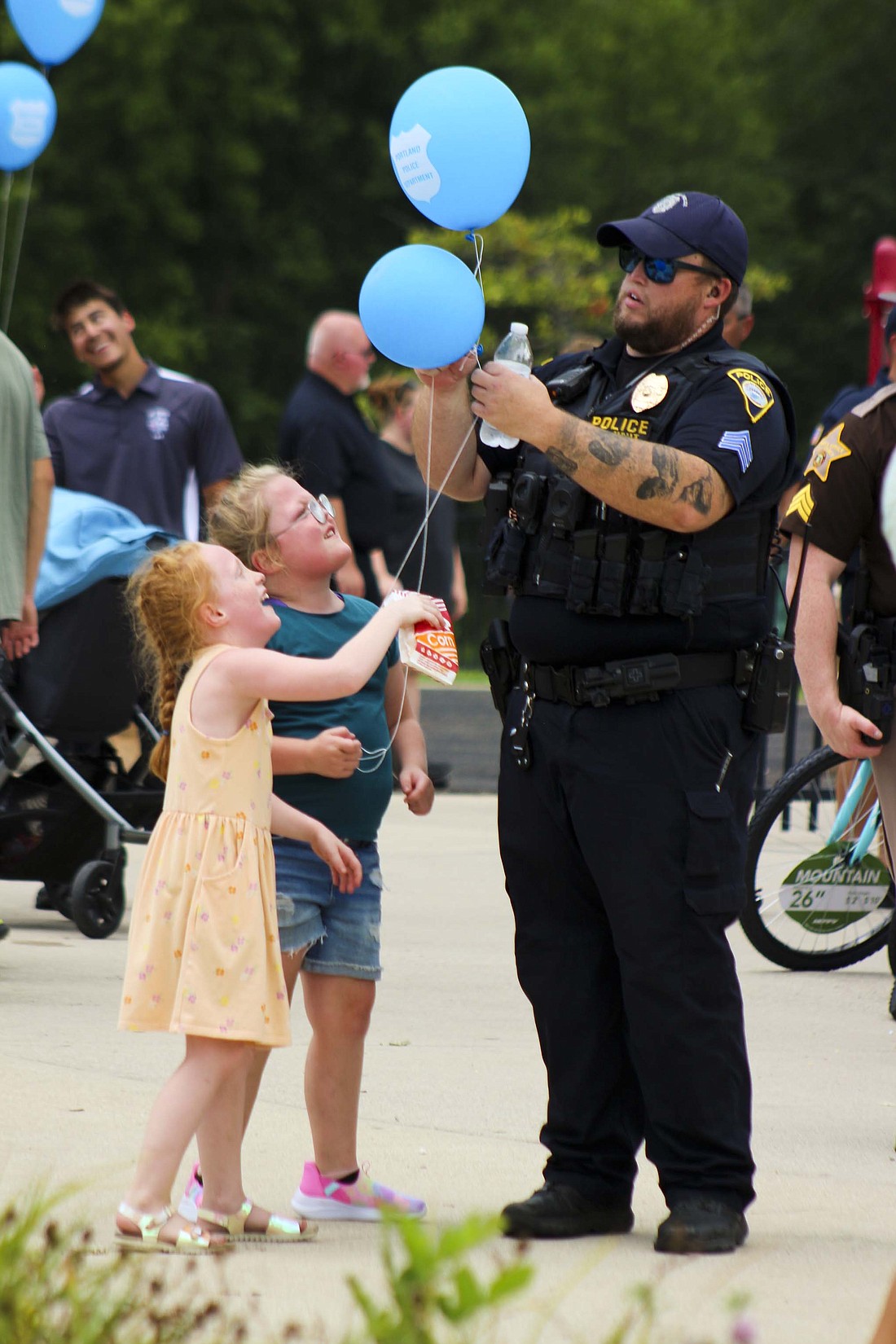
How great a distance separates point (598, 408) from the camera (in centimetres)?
378

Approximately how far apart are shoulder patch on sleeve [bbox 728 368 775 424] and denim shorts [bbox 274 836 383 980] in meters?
1.11

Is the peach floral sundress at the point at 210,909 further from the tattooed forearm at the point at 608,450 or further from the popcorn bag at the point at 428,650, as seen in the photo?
the tattooed forearm at the point at 608,450

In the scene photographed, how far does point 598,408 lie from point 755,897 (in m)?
3.10

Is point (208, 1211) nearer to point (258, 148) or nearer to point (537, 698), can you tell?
point (537, 698)

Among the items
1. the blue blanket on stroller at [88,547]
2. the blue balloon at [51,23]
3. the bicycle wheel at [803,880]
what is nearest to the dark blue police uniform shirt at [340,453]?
the blue balloon at [51,23]

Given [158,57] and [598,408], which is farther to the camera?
[158,57]

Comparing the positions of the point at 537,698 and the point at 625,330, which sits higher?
the point at 625,330

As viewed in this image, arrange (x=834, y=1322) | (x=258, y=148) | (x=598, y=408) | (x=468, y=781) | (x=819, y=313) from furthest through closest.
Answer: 1. (x=819, y=313)
2. (x=258, y=148)
3. (x=468, y=781)
4. (x=598, y=408)
5. (x=834, y=1322)

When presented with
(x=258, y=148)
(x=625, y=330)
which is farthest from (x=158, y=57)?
(x=625, y=330)

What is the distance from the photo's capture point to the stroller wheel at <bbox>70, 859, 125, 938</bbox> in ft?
22.0

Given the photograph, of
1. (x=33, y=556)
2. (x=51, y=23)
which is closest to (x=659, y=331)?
(x=33, y=556)

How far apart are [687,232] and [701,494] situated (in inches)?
21.0

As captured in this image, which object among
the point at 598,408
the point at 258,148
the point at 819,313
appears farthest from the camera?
the point at 819,313

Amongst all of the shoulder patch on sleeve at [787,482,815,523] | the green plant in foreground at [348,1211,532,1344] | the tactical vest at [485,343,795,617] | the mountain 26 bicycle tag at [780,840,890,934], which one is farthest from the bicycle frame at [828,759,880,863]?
the green plant in foreground at [348,1211,532,1344]
